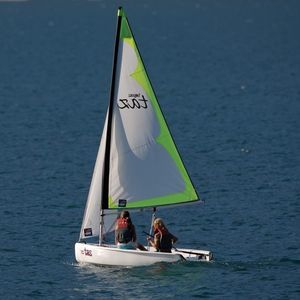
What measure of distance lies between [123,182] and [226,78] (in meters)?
81.2

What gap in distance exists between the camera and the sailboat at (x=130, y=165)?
51.0 metres

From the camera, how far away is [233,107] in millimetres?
106188

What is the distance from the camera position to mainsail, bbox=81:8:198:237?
5122 centimetres

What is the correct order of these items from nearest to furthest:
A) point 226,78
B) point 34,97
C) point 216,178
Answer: point 216,178 < point 34,97 < point 226,78

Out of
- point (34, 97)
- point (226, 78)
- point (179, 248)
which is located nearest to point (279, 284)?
point (179, 248)

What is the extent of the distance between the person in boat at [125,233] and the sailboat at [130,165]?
47 cm

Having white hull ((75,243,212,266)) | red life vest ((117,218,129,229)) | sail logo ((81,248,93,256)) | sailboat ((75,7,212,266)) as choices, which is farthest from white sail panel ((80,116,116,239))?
red life vest ((117,218,129,229))

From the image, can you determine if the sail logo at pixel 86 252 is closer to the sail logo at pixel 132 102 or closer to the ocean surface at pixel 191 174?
the ocean surface at pixel 191 174

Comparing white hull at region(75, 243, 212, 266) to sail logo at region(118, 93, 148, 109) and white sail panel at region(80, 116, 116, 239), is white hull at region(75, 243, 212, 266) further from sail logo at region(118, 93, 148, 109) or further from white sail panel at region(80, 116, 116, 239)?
sail logo at region(118, 93, 148, 109)

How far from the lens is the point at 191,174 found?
73.9 metres

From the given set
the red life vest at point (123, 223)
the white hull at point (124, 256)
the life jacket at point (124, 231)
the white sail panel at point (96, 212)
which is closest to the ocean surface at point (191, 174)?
the white hull at point (124, 256)

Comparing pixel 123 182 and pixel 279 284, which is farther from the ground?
pixel 123 182

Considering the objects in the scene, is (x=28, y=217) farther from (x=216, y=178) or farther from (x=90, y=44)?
(x=90, y=44)

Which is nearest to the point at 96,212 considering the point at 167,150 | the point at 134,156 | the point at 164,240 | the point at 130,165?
the point at 130,165
